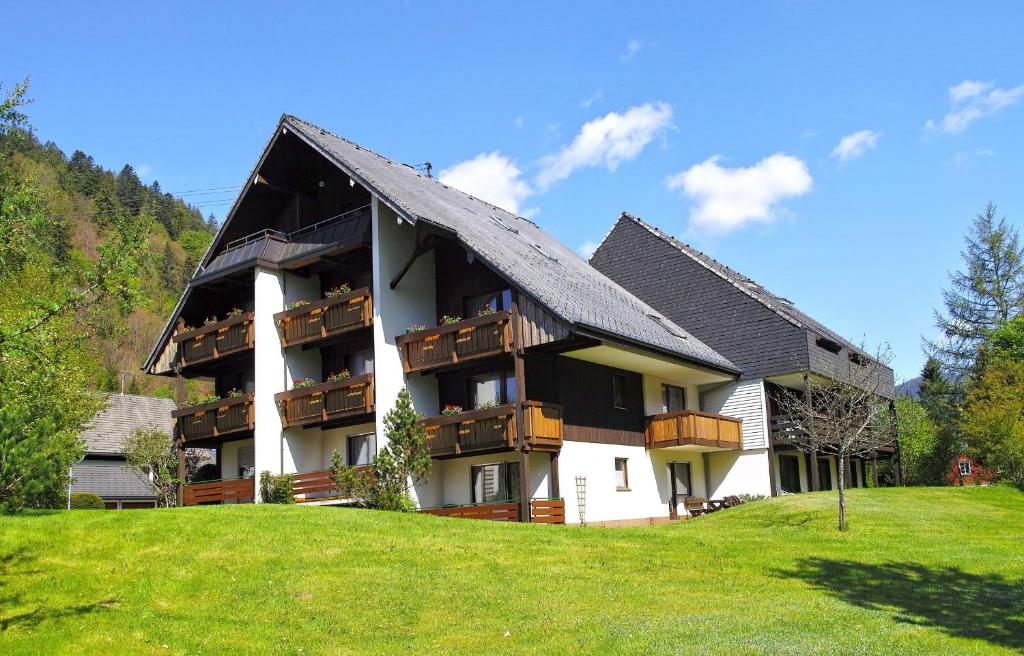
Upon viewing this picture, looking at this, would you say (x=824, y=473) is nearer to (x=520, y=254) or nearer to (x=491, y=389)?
(x=520, y=254)

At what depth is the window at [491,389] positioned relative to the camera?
91.8ft

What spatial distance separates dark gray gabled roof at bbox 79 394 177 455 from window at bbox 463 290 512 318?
2176 cm

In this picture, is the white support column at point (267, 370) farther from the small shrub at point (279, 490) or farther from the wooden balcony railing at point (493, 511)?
the wooden balcony railing at point (493, 511)

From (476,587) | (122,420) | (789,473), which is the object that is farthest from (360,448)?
(122,420)

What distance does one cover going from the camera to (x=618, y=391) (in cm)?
3059

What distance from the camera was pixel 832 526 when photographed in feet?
74.8

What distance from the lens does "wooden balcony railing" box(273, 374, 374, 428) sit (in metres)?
28.1

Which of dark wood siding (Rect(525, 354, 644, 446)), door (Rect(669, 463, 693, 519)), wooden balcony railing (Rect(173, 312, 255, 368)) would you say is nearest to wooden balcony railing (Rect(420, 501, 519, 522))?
dark wood siding (Rect(525, 354, 644, 446))

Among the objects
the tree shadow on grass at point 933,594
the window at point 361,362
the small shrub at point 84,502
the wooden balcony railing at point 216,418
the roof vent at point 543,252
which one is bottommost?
the tree shadow on grass at point 933,594

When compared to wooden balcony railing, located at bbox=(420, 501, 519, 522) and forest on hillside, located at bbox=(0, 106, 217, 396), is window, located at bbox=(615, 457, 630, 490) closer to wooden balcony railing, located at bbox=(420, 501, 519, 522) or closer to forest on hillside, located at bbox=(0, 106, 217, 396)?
wooden balcony railing, located at bbox=(420, 501, 519, 522)

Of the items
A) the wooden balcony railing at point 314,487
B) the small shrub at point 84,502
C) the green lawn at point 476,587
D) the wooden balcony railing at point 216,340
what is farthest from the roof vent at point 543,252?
the small shrub at point 84,502

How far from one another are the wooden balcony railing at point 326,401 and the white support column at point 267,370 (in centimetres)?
42

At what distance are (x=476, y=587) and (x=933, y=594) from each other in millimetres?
7197

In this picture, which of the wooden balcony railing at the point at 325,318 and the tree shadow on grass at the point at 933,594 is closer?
the tree shadow on grass at the point at 933,594
